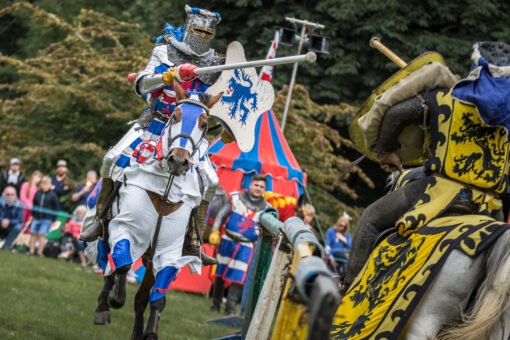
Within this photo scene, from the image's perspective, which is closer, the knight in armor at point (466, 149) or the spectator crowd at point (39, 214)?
the knight in armor at point (466, 149)

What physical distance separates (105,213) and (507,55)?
12.5ft

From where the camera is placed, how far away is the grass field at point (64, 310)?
7.43 meters

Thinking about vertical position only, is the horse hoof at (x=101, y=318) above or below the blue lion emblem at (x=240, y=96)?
below

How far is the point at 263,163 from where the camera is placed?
15.0 meters

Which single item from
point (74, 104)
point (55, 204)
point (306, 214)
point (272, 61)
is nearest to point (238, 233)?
point (306, 214)

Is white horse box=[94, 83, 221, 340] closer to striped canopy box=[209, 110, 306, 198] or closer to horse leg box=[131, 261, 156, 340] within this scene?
horse leg box=[131, 261, 156, 340]

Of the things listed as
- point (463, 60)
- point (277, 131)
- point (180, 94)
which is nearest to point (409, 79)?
point (180, 94)

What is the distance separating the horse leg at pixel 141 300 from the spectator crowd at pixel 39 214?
375 inches

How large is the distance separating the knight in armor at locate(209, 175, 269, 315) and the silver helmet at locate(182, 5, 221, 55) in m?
5.17

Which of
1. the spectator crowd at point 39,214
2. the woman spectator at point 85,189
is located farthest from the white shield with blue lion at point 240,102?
the spectator crowd at point 39,214

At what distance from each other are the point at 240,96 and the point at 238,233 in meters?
4.94

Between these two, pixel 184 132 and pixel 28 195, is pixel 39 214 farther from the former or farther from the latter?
pixel 184 132

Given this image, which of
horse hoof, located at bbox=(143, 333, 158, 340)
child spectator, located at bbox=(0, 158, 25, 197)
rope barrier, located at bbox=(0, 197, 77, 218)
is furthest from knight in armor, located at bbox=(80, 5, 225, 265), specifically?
child spectator, located at bbox=(0, 158, 25, 197)

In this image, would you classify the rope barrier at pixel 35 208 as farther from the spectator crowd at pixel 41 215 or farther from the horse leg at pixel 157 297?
the horse leg at pixel 157 297
